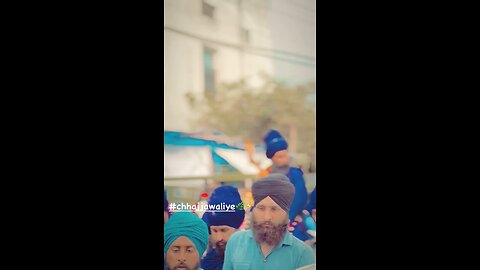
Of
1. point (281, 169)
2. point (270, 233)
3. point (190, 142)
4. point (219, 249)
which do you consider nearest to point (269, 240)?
point (270, 233)

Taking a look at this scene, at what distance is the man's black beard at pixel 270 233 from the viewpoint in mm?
3141

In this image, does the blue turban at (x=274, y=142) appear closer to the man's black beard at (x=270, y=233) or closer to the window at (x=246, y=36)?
the man's black beard at (x=270, y=233)

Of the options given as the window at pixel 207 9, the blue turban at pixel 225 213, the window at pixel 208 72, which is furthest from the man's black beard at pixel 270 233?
the window at pixel 207 9

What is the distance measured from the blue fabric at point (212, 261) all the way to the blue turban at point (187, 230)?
0.04 metres

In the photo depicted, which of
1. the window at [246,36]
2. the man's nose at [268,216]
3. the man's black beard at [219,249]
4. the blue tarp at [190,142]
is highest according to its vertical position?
the window at [246,36]

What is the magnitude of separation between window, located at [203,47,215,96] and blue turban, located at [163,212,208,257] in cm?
73

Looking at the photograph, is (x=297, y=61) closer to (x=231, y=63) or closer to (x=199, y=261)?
(x=231, y=63)

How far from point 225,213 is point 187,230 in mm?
240

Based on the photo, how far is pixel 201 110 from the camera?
3.14 meters

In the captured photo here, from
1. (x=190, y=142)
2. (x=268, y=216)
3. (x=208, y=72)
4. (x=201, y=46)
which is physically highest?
(x=201, y=46)

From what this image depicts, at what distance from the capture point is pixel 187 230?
312cm

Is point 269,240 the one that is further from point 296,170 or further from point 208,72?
point 208,72

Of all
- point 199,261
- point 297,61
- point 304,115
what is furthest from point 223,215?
point 297,61

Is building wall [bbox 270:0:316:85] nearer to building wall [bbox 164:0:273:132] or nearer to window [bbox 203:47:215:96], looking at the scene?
building wall [bbox 164:0:273:132]
